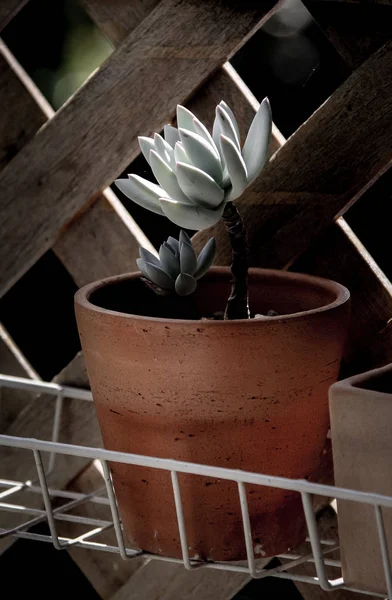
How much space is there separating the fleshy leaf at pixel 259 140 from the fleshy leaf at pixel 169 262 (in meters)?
0.09

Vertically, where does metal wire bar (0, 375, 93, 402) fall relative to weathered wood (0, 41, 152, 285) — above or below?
below

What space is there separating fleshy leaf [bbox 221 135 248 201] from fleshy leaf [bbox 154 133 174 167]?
0.06m

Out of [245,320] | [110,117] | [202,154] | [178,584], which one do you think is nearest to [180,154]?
[202,154]

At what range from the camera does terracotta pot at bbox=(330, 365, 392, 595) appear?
19.2 inches

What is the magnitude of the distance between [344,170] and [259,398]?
0.25 metres

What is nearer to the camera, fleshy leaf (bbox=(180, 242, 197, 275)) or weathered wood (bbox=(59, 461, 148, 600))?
fleshy leaf (bbox=(180, 242, 197, 275))

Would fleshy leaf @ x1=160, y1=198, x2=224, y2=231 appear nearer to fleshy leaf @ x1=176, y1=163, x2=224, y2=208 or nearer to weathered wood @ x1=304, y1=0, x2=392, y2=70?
fleshy leaf @ x1=176, y1=163, x2=224, y2=208

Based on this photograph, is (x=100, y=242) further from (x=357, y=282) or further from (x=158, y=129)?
(x=357, y=282)

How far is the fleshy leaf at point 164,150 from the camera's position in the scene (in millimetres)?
576

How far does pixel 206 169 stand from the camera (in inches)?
21.8

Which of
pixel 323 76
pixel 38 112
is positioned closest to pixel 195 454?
pixel 38 112

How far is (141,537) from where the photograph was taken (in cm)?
62

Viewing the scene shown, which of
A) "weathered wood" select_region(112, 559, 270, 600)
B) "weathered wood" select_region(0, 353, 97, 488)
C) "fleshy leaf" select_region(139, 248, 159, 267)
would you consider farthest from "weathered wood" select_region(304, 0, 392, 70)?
"weathered wood" select_region(112, 559, 270, 600)

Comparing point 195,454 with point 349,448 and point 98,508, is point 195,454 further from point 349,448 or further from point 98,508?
point 98,508
